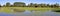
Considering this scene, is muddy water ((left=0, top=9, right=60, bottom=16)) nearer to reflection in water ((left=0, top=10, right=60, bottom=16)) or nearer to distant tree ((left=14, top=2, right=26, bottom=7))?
reflection in water ((left=0, top=10, right=60, bottom=16))

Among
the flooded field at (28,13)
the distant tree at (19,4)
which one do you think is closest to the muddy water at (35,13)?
the flooded field at (28,13)

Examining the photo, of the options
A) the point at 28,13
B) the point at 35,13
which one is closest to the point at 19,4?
the point at 28,13

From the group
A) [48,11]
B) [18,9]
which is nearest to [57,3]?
[48,11]

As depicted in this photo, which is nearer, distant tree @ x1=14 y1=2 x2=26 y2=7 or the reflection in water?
distant tree @ x1=14 y1=2 x2=26 y2=7

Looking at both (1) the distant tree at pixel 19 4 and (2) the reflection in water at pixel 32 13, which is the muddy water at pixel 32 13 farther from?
(1) the distant tree at pixel 19 4

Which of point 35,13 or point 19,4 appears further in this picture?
point 35,13

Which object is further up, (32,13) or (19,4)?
(19,4)

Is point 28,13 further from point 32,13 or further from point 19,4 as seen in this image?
point 19,4

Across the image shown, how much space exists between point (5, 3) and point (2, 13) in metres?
0.30

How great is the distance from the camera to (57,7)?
7.82ft

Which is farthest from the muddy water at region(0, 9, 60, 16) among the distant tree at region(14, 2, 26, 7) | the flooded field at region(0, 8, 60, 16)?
the distant tree at region(14, 2, 26, 7)

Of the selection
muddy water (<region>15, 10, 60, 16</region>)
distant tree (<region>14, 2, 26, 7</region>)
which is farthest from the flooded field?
distant tree (<region>14, 2, 26, 7</region>)

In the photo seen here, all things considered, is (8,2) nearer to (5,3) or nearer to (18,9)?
(5,3)

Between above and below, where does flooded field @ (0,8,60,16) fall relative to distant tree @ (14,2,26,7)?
below
